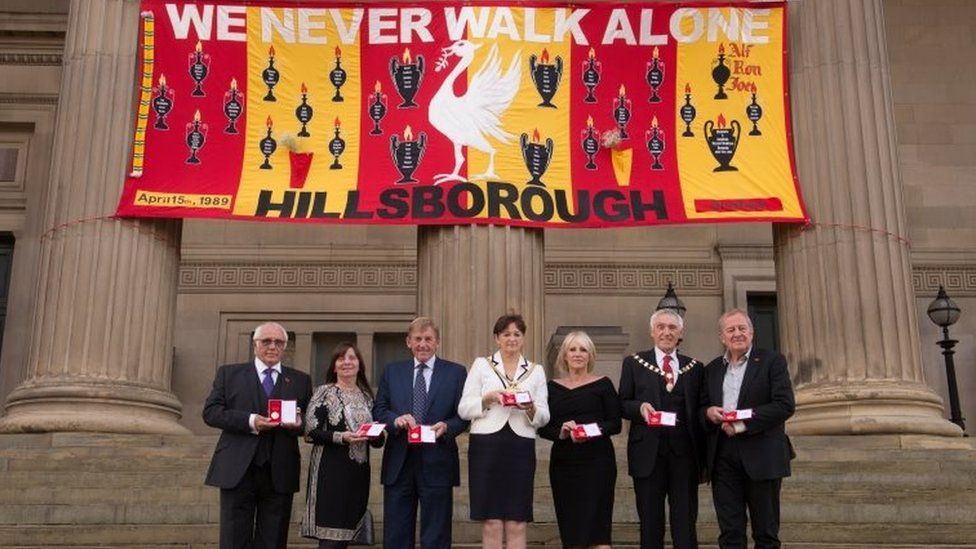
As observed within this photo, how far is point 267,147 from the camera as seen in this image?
40.6 ft

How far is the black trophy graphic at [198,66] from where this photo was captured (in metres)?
12.6

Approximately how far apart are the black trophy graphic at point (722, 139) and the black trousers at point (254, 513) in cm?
737

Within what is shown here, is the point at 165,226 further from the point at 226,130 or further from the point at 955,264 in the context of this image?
the point at 955,264

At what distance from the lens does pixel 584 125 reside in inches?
495

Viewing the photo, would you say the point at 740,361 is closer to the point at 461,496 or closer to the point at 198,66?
the point at 461,496

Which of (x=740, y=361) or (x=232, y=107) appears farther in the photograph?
(x=232, y=107)

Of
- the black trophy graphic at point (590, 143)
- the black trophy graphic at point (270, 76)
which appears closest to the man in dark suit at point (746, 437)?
the black trophy graphic at point (590, 143)

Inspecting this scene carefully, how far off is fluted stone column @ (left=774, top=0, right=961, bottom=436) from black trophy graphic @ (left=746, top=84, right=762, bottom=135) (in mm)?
477

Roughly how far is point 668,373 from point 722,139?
6.10 m

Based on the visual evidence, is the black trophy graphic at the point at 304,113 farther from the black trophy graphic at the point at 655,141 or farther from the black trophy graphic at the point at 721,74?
the black trophy graphic at the point at 721,74

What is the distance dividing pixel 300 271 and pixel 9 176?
545cm

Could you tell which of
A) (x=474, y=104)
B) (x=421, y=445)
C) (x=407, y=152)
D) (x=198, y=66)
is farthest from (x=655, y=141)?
(x=421, y=445)

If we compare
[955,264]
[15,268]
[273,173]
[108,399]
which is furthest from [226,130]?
[955,264]

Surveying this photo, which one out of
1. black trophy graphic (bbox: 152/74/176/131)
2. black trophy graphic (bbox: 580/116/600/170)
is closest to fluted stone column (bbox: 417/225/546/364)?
black trophy graphic (bbox: 580/116/600/170)
